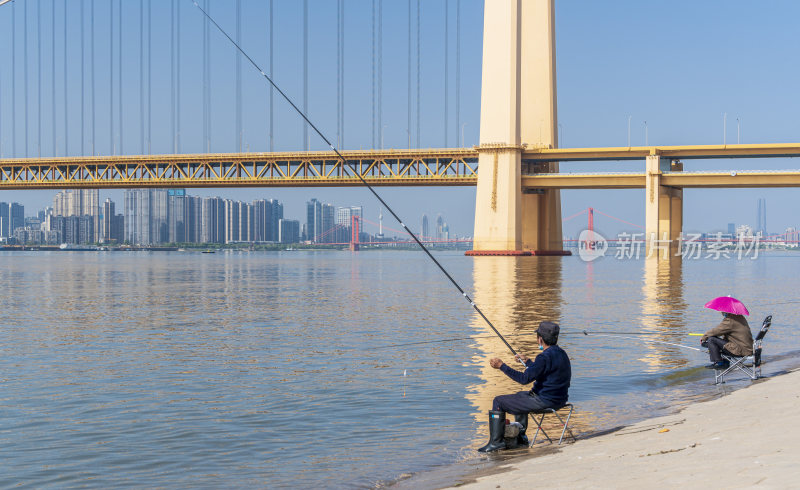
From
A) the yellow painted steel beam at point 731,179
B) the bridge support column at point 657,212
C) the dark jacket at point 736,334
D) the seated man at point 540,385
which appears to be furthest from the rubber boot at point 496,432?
the yellow painted steel beam at point 731,179

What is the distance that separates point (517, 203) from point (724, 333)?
267 ft

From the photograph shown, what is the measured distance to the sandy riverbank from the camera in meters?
6.06

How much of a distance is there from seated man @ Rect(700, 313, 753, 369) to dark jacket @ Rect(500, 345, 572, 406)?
4292mm

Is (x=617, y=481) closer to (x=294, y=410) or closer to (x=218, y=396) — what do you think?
(x=294, y=410)

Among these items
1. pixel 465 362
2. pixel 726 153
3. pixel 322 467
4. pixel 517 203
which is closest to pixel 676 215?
pixel 726 153

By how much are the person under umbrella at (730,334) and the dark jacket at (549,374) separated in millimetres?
4245

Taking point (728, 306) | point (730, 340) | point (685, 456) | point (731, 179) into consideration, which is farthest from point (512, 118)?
point (685, 456)

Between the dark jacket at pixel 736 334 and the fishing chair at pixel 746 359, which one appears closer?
the fishing chair at pixel 746 359

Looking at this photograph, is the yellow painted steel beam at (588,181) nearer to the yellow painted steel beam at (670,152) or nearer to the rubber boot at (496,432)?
the yellow painted steel beam at (670,152)

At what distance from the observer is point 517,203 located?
92.5 metres

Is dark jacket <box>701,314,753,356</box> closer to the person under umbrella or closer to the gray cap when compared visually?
the person under umbrella

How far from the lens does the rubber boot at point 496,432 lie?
26.8ft

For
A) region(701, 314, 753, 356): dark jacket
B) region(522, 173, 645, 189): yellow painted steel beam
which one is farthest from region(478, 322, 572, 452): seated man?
region(522, 173, 645, 189): yellow painted steel beam

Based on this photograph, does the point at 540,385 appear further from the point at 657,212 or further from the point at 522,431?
the point at 657,212
